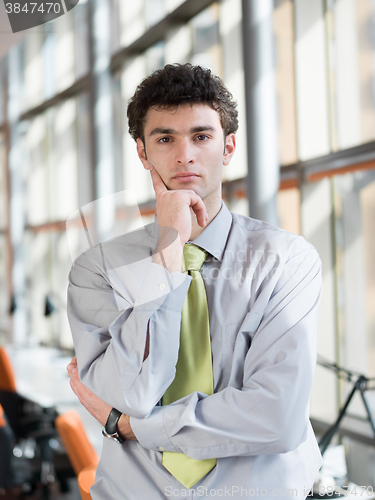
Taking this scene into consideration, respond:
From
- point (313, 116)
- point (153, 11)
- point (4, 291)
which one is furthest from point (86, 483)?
point (4, 291)

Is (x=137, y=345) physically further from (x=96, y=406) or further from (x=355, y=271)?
(x=355, y=271)

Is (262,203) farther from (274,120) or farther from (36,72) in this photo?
(36,72)

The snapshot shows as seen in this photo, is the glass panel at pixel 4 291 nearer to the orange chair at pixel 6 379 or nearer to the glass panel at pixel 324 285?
the orange chair at pixel 6 379

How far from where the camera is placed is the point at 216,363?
3.45ft

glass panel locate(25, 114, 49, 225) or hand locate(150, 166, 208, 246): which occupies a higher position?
glass panel locate(25, 114, 49, 225)

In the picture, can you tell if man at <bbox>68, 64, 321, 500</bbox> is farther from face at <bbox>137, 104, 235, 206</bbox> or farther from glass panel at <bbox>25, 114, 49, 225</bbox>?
glass panel at <bbox>25, 114, 49, 225</bbox>

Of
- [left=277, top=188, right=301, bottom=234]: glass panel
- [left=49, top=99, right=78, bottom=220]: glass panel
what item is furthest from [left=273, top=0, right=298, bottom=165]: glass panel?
[left=49, top=99, right=78, bottom=220]: glass panel

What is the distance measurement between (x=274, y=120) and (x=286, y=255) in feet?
5.85

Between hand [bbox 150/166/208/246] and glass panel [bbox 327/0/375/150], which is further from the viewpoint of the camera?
glass panel [bbox 327/0/375/150]

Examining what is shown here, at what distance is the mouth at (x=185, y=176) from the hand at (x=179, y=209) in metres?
0.02

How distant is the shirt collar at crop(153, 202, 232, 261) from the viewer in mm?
1165

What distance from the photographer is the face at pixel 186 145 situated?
1.03 meters

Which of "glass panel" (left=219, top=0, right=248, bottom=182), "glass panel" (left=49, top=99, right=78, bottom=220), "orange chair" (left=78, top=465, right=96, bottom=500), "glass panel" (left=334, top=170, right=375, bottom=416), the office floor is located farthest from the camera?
the office floor

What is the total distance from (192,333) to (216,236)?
251mm
